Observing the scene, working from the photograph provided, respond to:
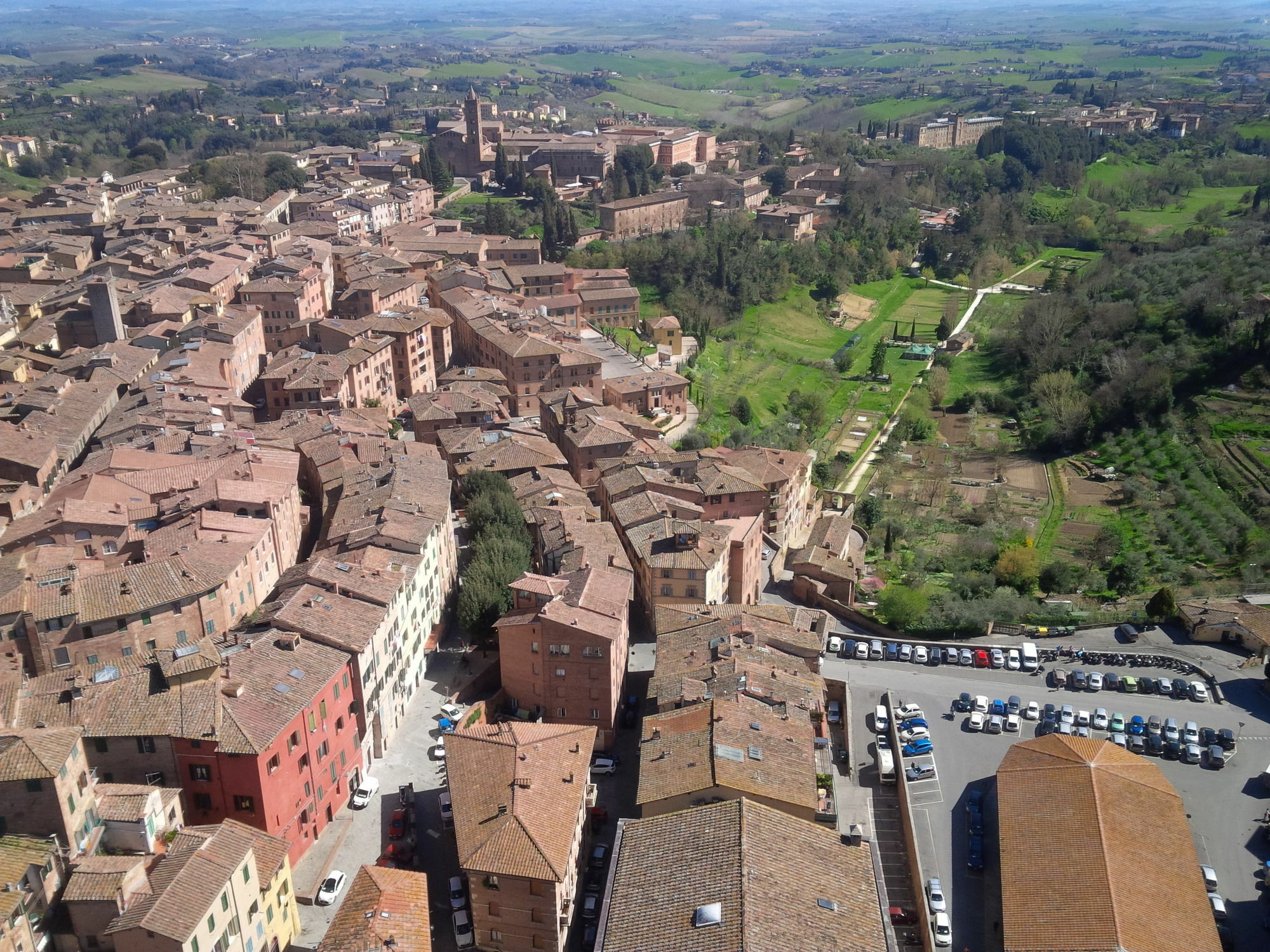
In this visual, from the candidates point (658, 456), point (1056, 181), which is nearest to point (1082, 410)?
point (658, 456)

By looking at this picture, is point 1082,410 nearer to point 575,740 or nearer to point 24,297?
point 575,740

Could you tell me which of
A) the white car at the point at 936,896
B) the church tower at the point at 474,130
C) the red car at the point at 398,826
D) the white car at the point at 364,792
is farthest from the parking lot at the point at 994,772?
the church tower at the point at 474,130

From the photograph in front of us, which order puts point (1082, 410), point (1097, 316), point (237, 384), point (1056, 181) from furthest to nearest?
point (1056, 181) < point (1097, 316) < point (1082, 410) < point (237, 384)

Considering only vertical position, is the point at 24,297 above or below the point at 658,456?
above

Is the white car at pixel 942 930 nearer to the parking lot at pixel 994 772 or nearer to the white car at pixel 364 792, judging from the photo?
the parking lot at pixel 994 772

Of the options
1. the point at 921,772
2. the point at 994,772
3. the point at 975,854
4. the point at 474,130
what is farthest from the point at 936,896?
the point at 474,130
